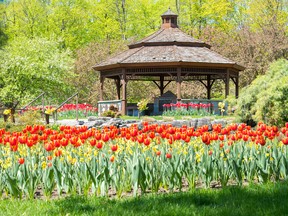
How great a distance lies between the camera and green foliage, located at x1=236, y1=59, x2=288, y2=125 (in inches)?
604

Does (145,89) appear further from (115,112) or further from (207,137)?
(207,137)

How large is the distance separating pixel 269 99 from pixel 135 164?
9651mm

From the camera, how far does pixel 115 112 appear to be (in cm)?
2419

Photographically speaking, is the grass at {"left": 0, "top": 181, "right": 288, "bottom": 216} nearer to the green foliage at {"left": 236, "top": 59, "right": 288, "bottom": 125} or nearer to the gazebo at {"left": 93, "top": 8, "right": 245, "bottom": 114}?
the green foliage at {"left": 236, "top": 59, "right": 288, "bottom": 125}

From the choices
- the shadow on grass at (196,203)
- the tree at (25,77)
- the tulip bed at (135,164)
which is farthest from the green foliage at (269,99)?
the tree at (25,77)

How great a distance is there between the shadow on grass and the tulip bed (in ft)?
1.25

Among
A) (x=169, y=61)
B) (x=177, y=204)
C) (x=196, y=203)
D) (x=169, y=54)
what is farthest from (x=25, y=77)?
(x=177, y=204)

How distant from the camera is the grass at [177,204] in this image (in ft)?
18.9

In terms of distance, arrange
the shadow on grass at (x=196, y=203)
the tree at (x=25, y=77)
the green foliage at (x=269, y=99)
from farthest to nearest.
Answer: the tree at (x=25, y=77) → the green foliage at (x=269, y=99) → the shadow on grass at (x=196, y=203)

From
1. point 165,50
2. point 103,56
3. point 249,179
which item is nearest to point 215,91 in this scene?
point 103,56

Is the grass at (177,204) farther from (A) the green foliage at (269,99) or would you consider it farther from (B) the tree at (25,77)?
(B) the tree at (25,77)

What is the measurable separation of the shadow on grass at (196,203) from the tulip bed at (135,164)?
1.25 ft

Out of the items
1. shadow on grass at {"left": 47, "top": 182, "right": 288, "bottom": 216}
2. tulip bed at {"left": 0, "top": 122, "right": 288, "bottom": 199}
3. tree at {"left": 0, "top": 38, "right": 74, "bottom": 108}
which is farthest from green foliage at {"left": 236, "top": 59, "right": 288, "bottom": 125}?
tree at {"left": 0, "top": 38, "right": 74, "bottom": 108}

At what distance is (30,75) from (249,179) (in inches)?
842
